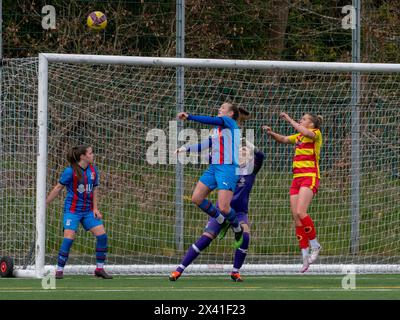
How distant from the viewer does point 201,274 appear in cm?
1404

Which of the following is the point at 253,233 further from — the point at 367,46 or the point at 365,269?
the point at 367,46

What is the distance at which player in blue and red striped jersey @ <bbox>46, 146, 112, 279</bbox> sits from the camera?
12945 mm

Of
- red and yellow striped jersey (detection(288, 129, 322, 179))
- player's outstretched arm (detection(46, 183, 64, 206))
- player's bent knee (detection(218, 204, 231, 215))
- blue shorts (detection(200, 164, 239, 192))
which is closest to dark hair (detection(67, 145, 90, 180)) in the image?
player's outstretched arm (detection(46, 183, 64, 206))

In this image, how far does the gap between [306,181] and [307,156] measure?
0.98 ft

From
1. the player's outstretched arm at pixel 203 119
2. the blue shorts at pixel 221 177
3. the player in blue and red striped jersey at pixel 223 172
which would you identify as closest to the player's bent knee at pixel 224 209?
the player in blue and red striped jersey at pixel 223 172

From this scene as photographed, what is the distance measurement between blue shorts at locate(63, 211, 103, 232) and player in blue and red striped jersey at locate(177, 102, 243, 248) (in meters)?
1.25

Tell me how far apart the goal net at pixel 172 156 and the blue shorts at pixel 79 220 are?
1.39ft

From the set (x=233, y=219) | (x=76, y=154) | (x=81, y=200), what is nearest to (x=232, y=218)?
(x=233, y=219)

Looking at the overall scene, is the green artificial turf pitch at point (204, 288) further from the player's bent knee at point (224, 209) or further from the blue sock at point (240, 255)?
the player's bent knee at point (224, 209)

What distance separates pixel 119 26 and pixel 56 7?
983mm

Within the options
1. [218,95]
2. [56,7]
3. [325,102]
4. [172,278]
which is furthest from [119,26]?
[172,278]

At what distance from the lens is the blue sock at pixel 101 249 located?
13.0m

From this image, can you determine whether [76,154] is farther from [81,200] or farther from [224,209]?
[224,209]

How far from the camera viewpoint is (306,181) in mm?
13195
